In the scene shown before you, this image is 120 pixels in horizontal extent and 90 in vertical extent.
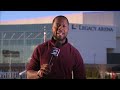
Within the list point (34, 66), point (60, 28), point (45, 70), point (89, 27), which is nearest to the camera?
point (45, 70)

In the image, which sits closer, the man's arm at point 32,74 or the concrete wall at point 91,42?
the man's arm at point 32,74

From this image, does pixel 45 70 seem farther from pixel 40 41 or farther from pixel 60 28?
pixel 60 28

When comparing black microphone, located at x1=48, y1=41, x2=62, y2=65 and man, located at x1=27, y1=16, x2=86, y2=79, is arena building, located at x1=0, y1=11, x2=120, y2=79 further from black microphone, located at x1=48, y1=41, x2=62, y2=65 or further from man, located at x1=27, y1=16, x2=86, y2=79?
black microphone, located at x1=48, y1=41, x2=62, y2=65

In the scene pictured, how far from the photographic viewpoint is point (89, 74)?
8.91 metres

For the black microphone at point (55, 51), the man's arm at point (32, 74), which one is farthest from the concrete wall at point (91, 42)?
the man's arm at point (32, 74)

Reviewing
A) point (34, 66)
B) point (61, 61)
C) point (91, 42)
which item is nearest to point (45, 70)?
point (34, 66)

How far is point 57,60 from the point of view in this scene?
29.3 feet

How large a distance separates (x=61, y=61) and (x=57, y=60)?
0.26 feet

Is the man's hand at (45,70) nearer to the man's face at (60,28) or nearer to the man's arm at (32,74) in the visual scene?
the man's arm at (32,74)

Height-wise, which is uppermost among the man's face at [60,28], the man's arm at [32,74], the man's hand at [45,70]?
the man's face at [60,28]

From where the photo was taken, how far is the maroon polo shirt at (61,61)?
895 centimetres
